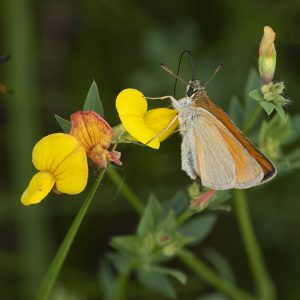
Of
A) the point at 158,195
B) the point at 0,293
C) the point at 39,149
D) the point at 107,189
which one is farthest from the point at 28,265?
the point at 39,149

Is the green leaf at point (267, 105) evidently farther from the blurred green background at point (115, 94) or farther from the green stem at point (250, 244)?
the blurred green background at point (115, 94)

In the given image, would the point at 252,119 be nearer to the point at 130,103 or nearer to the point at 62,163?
the point at 130,103

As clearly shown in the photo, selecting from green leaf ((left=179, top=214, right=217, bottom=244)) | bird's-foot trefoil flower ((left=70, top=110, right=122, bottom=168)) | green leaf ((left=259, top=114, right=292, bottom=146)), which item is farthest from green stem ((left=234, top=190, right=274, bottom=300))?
bird's-foot trefoil flower ((left=70, top=110, right=122, bottom=168))

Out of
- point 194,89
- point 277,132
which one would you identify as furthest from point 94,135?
point 277,132

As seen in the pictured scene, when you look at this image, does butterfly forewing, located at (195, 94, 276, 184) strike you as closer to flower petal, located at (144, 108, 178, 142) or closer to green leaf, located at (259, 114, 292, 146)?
flower petal, located at (144, 108, 178, 142)

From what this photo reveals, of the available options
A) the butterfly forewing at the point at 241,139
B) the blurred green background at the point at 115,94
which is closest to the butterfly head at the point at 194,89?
the butterfly forewing at the point at 241,139

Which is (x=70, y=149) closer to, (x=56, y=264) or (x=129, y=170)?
(x=56, y=264)
